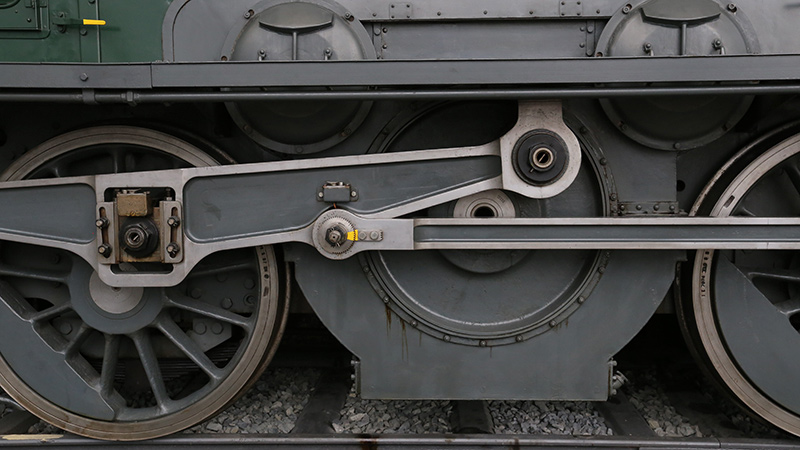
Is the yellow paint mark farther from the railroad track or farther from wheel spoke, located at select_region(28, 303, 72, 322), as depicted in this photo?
wheel spoke, located at select_region(28, 303, 72, 322)

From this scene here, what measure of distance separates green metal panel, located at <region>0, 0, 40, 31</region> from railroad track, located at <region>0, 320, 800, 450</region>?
1590 millimetres

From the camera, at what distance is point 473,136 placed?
2203 mm

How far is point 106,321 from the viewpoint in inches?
88.9

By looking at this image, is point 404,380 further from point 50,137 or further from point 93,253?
point 50,137

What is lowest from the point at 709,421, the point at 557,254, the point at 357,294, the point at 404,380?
Answer: the point at 709,421

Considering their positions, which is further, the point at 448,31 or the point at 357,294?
the point at 357,294

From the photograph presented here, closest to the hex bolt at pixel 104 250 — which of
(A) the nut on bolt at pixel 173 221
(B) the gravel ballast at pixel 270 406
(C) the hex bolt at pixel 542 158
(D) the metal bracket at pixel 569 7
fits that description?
(A) the nut on bolt at pixel 173 221

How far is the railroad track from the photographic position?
7.09ft

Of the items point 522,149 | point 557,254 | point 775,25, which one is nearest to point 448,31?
point 522,149

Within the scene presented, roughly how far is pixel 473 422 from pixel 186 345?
4.46 feet

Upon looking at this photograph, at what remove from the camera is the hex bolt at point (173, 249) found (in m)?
2.06

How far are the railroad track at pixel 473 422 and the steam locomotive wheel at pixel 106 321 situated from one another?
0.12 meters

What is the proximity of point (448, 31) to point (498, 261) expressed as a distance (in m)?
0.97

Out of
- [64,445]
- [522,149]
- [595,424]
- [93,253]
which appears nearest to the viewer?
[522,149]
